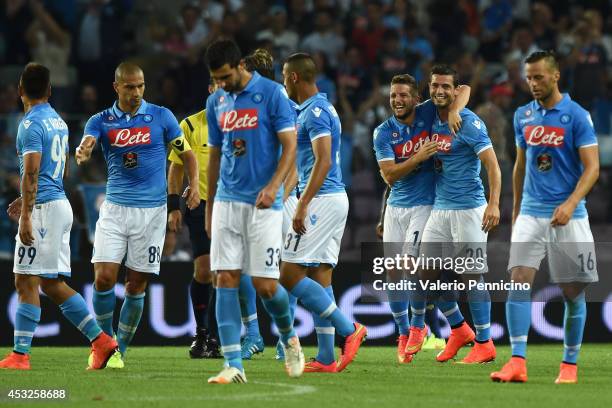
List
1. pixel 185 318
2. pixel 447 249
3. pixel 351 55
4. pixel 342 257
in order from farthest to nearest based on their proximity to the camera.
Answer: pixel 351 55 → pixel 342 257 → pixel 185 318 → pixel 447 249

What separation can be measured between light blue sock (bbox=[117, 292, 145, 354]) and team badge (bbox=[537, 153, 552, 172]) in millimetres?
3473

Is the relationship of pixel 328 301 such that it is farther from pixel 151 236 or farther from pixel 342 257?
pixel 342 257

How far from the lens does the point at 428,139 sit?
10820mm

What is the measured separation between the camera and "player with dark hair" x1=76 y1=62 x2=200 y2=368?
10023mm

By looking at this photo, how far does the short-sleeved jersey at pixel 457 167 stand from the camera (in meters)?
10.7

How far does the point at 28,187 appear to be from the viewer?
9.51 m

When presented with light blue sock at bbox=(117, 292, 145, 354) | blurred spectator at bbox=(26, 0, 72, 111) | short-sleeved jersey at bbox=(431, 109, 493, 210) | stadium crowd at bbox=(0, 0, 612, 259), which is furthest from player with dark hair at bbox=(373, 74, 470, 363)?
blurred spectator at bbox=(26, 0, 72, 111)

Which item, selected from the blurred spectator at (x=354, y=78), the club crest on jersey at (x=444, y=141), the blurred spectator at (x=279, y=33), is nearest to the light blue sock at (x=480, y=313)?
the club crest on jersey at (x=444, y=141)

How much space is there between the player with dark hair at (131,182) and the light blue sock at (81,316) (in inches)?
10.2

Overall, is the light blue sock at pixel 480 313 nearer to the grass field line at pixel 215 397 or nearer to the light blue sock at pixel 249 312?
the light blue sock at pixel 249 312

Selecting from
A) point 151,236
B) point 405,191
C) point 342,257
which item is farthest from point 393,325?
point 151,236

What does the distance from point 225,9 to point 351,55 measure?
2164mm

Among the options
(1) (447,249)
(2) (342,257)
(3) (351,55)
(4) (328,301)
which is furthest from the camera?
(3) (351,55)

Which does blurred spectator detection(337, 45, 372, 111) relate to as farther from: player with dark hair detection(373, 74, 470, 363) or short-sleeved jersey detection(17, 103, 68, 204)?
short-sleeved jersey detection(17, 103, 68, 204)
